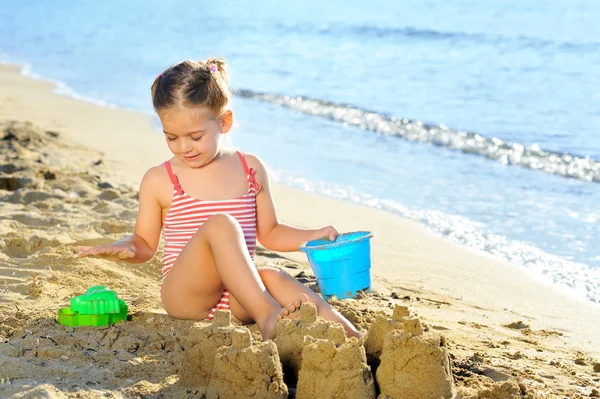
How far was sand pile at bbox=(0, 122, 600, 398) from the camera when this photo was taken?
100 inches

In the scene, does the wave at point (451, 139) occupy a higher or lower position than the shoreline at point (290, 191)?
higher

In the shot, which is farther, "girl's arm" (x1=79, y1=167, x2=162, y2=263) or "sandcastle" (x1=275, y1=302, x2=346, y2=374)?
"girl's arm" (x1=79, y1=167, x2=162, y2=263)

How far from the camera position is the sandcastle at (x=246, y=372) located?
251 cm

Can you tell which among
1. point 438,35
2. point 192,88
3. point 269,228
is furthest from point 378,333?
point 438,35

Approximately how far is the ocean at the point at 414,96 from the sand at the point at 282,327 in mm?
464

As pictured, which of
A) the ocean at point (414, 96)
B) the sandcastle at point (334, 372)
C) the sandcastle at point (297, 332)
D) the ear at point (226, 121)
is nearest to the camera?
the sandcastle at point (334, 372)

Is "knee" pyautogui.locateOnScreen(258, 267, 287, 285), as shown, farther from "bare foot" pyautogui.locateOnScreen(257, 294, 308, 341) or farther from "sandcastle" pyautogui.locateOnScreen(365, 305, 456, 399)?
"sandcastle" pyautogui.locateOnScreen(365, 305, 456, 399)

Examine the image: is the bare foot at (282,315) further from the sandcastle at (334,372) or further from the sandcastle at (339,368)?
the sandcastle at (334,372)

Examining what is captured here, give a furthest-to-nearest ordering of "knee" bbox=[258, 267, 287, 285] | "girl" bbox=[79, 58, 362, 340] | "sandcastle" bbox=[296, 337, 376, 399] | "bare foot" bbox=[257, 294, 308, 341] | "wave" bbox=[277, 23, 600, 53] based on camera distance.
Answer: "wave" bbox=[277, 23, 600, 53] < "knee" bbox=[258, 267, 287, 285] < "girl" bbox=[79, 58, 362, 340] < "bare foot" bbox=[257, 294, 308, 341] < "sandcastle" bbox=[296, 337, 376, 399]

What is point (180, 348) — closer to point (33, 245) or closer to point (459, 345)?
point (459, 345)

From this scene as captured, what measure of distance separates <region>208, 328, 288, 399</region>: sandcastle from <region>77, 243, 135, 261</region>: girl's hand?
3.27ft

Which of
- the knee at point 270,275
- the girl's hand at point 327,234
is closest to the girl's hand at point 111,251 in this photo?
the knee at point 270,275

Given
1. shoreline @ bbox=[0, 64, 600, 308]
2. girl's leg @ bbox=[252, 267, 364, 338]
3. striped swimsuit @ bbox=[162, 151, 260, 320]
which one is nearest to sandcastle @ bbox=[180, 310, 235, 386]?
girl's leg @ bbox=[252, 267, 364, 338]

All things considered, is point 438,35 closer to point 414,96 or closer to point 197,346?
point 414,96
